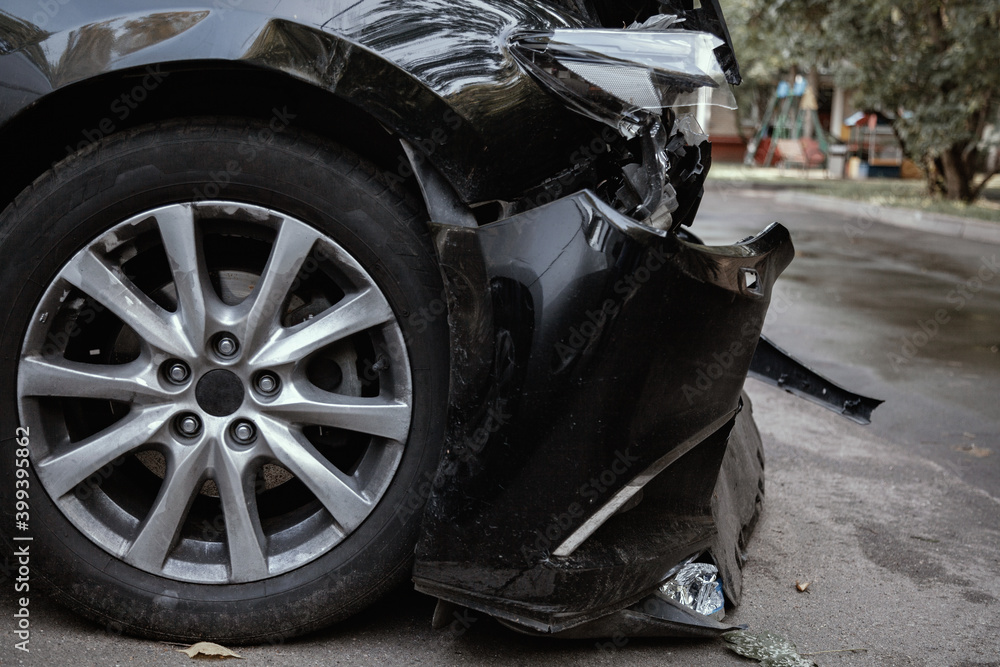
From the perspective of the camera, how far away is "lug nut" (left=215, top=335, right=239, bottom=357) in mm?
2029

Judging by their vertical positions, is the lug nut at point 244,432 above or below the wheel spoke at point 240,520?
above

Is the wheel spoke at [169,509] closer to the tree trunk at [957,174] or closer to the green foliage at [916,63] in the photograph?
the green foliage at [916,63]

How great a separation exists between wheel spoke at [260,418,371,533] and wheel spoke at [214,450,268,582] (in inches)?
3.7

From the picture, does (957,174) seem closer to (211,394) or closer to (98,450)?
(211,394)

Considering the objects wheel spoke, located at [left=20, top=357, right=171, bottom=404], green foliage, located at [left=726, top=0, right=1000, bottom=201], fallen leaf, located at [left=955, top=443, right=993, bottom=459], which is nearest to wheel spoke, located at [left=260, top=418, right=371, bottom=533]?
wheel spoke, located at [left=20, top=357, right=171, bottom=404]

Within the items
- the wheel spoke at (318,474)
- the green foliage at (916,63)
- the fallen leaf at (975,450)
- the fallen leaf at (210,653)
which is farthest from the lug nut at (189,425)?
the green foliage at (916,63)

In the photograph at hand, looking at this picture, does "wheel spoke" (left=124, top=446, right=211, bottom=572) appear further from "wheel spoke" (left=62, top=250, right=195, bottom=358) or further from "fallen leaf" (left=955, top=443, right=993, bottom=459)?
"fallen leaf" (left=955, top=443, right=993, bottom=459)

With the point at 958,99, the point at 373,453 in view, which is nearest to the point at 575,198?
the point at 373,453

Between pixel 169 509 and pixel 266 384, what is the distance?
1.11 ft

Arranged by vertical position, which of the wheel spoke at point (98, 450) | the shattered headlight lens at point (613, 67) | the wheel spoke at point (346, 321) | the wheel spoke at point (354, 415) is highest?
the shattered headlight lens at point (613, 67)

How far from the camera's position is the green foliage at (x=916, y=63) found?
44.9ft

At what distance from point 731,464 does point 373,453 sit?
117 centimetres

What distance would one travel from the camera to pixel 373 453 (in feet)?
6.96

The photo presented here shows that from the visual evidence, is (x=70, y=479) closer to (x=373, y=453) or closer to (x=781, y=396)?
(x=373, y=453)
